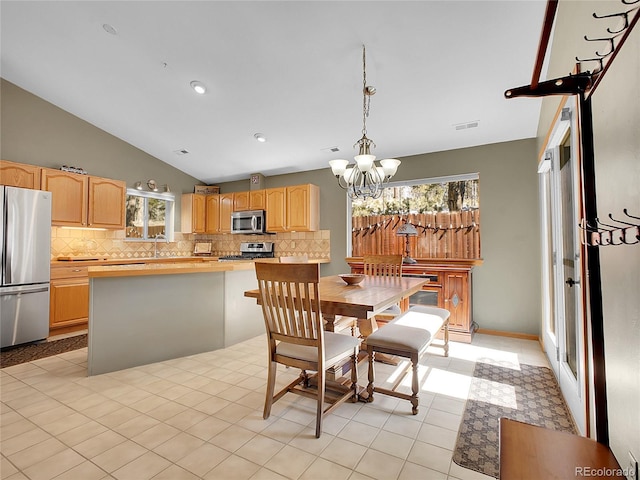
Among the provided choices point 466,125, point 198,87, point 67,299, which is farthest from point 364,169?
point 67,299

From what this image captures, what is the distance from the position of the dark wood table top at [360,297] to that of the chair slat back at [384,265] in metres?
0.59

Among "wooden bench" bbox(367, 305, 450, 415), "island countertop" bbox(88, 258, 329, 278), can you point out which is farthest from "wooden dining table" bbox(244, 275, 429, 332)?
"island countertop" bbox(88, 258, 329, 278)

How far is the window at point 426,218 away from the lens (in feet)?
13.4

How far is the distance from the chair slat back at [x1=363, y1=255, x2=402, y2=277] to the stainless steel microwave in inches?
97.4

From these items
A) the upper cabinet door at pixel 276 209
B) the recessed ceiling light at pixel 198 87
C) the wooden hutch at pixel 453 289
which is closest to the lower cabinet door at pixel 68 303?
the upper cabinet door at pixel 276 209

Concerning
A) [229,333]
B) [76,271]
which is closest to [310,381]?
[229,333]

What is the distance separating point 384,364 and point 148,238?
4802 mm

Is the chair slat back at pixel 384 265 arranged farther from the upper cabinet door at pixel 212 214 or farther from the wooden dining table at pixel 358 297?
the upper cabinet door at pixel 212 214

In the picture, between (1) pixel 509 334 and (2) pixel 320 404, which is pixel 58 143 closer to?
(2) pixel 320 404

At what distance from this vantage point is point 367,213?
4.85 m

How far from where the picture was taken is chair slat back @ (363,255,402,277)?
332 centimetres

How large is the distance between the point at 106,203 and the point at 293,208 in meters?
2.82

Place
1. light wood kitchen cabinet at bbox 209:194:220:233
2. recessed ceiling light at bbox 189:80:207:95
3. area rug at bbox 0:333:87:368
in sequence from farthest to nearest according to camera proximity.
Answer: light wood kitchen cabinet at bbox 209:194:220:233, recessed ceiling light at bbox 189:80:207:95, area rug at bbox 0:333:87:368

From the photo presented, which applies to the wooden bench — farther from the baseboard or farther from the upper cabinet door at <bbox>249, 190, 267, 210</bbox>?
the upper cabinet door at <bbox>249, 190, 267, 210</bbox>
